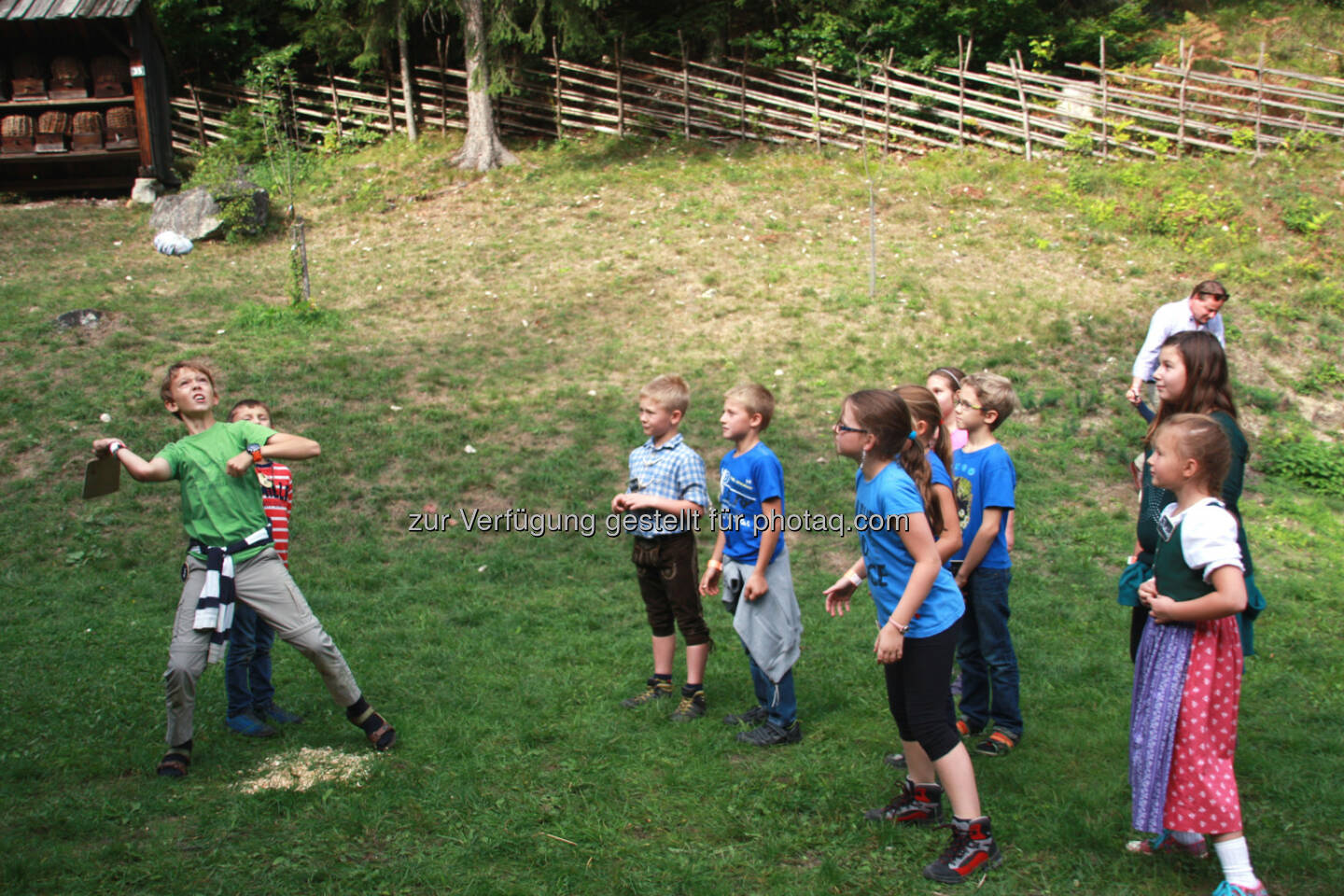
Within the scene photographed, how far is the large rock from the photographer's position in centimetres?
1364

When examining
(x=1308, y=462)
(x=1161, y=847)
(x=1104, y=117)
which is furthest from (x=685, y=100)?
(x=1161, y=847)

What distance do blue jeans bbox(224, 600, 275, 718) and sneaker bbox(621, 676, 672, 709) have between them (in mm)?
1758

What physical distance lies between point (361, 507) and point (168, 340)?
4.07m

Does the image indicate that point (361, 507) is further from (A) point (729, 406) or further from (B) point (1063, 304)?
(B) point (1063, 304)

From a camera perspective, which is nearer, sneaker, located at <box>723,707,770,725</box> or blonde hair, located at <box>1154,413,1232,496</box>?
blonde hair, located at <box>1154,413,1232,496</box>

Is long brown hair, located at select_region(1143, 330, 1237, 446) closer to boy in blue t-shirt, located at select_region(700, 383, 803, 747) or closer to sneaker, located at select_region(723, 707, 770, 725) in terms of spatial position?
boy in blue t-shirt, located at select_region(700, 383, 803, 747)

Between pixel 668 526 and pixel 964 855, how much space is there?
1896 mm

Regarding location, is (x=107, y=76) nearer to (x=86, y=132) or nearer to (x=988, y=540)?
(x=86, y=132)

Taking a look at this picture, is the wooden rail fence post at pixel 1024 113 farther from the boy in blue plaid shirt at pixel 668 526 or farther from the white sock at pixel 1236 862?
the white sock at pixel 1236 862

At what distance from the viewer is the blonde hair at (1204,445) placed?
2.96 metres

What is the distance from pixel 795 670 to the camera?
5141mm

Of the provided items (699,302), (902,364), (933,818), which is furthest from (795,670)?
(699,302)

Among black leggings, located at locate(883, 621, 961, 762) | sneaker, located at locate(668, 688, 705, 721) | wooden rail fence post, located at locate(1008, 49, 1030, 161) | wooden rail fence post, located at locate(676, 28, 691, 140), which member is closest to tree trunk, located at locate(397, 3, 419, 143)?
wooden rail fence post, located at locate(676, 28, 691, 140)

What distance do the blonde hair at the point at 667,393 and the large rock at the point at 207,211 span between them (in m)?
11.4
